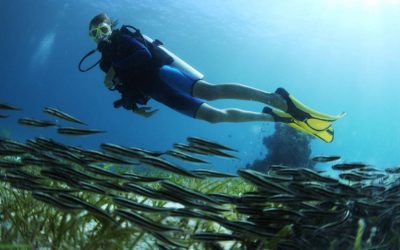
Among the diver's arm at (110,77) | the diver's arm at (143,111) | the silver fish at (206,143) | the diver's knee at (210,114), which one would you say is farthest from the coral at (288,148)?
the silver fish at (206,143)

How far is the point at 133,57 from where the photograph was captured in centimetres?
775

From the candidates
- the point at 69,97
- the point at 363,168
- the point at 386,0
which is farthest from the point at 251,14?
the point at 69,97

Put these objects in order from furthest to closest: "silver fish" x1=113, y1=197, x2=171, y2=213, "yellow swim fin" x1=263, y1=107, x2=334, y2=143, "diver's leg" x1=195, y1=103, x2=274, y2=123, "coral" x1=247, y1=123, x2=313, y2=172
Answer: "coral" x1=247, y1=123, x2=313, y2=172, "yellow swim fin" x1=263, y1=107, x2=334, y2=143, "diver's leg" x1=195, y1=103, x2=274, y2=123, "silver fish" x1=113, y1=197, x2=171, y2=213

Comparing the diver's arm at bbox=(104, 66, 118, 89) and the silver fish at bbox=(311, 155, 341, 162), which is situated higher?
the diver's arm at bbox=(104, 66, 118, 89)

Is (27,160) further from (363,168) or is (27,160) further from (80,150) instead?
(363,168)

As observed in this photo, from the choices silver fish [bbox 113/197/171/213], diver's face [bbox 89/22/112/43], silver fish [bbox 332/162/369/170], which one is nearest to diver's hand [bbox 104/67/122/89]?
diver's face [bbox 89/22/112/43]

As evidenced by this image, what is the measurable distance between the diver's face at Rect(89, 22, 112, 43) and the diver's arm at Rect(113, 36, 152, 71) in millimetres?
728

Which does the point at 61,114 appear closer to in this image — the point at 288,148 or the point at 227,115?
the point at 227,115

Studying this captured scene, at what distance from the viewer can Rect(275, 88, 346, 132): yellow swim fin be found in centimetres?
836

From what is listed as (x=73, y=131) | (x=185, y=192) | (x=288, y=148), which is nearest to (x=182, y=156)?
(x=185, y=192)

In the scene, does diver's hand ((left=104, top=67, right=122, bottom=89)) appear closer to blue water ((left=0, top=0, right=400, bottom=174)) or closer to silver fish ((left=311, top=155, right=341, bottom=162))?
silver fish ((left=311, top=155, right=341, bottom=162))

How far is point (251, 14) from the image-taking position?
4100 cm

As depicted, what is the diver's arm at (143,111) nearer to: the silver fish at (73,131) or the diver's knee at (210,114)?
the diver's knee at (210,114)

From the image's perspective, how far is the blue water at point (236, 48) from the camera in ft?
132
